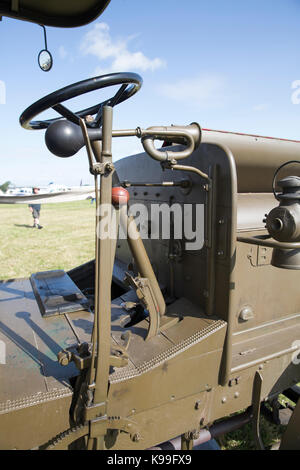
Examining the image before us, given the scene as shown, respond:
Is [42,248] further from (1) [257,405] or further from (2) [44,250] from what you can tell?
(1) [257,405]

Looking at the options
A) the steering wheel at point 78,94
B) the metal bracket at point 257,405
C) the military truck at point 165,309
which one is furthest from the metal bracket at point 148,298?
the steering wheel at point 78,94

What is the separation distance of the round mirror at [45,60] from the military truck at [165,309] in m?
0.20

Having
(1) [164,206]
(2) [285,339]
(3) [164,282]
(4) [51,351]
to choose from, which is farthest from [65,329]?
(2) [285,339]

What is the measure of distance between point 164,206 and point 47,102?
116 cm

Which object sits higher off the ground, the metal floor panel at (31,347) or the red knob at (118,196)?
the red knob at (118,196)

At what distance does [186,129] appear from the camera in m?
1.57

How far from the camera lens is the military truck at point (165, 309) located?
142 cm

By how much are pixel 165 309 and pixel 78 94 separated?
4.79 ft

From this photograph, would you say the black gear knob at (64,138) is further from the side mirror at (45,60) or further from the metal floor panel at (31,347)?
the metal floor panel at (31,347)

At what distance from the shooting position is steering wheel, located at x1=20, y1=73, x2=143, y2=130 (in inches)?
64.3

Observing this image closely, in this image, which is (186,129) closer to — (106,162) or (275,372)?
(106,162)

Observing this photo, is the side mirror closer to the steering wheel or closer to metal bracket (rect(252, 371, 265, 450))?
A: the steering wheel

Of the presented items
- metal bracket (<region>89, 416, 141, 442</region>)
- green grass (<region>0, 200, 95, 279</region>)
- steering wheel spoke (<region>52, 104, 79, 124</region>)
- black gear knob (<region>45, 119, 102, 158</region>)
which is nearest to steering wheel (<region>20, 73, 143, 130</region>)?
steering wheel spoke (<region>52, 104, 79, 124</region>)

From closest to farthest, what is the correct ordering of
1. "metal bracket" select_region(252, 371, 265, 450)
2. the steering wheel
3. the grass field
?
1. the steering wheel
2. "metal bracket" select_region(252, 371, 265, 450)
3. the grass field
